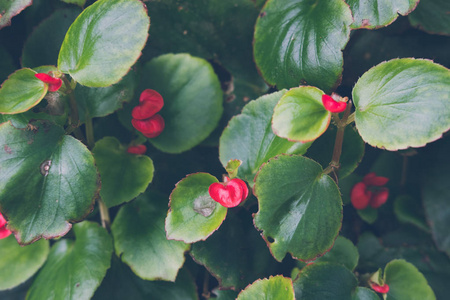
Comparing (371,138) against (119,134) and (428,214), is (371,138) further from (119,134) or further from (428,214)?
(119,134)

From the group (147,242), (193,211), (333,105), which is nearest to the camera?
(333,105)

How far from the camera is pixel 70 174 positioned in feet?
2.00

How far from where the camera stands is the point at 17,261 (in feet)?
2.60

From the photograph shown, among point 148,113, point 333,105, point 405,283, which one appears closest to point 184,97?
point 148,113

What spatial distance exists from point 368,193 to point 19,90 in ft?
2.30

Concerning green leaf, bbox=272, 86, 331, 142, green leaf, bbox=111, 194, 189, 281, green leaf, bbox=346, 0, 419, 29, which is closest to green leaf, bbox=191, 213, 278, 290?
green leaf, bbox=111, 194, 189, 281

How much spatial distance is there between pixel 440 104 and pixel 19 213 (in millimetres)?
651

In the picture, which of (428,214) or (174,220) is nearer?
(174,220)

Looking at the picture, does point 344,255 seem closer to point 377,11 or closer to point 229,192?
point 229,192

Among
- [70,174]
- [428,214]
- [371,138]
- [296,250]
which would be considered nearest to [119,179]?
[70,174]

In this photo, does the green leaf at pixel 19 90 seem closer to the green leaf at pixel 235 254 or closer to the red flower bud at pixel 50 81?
the red flower bud at pixel 50 81

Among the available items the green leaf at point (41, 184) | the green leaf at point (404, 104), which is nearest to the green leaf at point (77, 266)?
the green leaf at point (41, 184)

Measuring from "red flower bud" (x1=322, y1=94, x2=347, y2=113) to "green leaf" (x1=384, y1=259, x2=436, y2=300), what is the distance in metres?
0.37

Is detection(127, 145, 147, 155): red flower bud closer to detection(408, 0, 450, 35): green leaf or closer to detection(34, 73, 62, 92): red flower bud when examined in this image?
detection(34, 73, 62, 92): red flower bud
